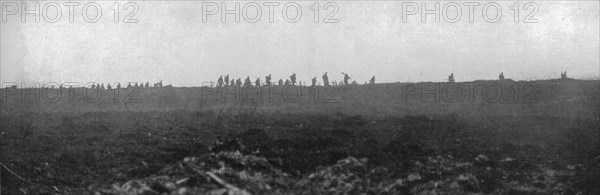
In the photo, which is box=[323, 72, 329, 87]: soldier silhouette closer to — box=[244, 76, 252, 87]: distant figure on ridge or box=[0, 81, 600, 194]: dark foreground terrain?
box=[244, 76, 252, 87]: distant figure on ridge

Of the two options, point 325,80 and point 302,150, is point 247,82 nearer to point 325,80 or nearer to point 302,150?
point 325,80

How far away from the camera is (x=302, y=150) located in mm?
16781

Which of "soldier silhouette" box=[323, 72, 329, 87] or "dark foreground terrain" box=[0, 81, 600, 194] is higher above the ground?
"soldier silhouette" box=[323, 72, 329, 87]

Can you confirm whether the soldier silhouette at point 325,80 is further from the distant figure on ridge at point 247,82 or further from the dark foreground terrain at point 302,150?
the dark foreground terrain at point 302,150

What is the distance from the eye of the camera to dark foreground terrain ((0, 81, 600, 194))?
14.9 meters

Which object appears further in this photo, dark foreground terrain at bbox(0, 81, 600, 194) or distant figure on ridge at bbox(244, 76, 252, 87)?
distant figure on ridge at bbox(244, 76, 252, 87)

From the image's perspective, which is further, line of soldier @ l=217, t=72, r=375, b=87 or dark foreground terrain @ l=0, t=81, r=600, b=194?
line of soldier @ l=217, t=72, r=375, b=87

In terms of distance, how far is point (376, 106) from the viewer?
22234 millimetres

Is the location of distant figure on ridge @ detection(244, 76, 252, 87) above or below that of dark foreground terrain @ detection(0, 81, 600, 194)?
above

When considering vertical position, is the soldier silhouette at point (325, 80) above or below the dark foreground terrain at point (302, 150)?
above

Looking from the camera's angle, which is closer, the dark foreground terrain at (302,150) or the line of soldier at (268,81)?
the dark foreground terrain at (302,150)

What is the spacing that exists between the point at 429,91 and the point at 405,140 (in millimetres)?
8153

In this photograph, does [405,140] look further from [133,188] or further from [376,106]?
[133,188]

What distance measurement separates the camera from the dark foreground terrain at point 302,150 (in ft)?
48.7
